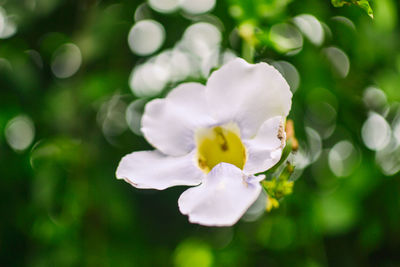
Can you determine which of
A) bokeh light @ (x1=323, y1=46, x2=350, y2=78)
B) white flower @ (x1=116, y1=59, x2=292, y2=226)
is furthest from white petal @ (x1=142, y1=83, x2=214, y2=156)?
bokeh light @ (x1=323, y1=46, x2=350, y2=78)

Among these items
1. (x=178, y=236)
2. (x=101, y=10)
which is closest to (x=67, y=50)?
(x=101, y=10)

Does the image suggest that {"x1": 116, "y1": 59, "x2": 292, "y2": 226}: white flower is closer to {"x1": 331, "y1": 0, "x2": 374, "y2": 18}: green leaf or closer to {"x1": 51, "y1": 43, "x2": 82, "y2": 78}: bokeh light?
{"x1": 331, "y1": 0, "x2": 374, "y2": 18}: green leaf

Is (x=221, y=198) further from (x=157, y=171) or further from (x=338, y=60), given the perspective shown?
(x=338, y=60)

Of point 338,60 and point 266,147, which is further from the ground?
point 266,147

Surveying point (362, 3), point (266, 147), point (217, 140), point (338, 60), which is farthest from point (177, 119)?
point (338, 60)

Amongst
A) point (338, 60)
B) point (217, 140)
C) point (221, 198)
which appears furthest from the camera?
point (338, 60)

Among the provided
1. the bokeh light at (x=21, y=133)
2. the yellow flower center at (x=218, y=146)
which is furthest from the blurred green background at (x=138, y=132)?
the yellow flower center at (x=218, y=146)

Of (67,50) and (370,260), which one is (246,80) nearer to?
(67,50)
